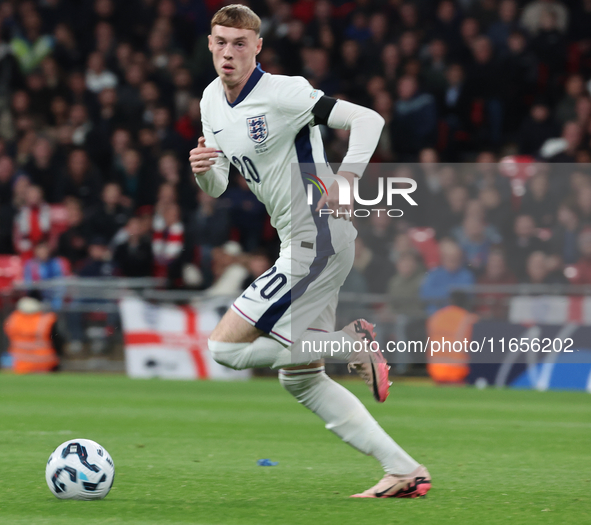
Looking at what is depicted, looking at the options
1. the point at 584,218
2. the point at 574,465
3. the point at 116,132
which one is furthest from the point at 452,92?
the point at 574,465

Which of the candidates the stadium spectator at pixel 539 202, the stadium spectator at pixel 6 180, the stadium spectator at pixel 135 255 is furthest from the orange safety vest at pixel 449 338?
the stadium spectator at pixel 6 180

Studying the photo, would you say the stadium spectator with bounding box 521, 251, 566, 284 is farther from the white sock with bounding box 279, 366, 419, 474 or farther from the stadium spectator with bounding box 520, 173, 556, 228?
the white sock with bounding box 279, 366, 419, 474

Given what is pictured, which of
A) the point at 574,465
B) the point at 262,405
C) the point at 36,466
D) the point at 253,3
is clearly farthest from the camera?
the point at 253,3

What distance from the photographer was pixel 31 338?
43.8ft

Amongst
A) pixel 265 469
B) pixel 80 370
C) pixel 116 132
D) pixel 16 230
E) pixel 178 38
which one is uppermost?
pixel 178 38

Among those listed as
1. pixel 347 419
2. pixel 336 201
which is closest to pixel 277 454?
pixel 347 419

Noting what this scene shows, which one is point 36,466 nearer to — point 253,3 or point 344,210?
point 344,210

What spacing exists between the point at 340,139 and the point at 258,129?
8.88 m

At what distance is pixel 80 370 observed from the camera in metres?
13.5

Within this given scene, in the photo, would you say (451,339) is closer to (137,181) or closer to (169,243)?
(169,243)

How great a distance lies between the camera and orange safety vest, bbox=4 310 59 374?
13281 mm

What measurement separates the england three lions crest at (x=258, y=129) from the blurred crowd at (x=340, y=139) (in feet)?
24.6

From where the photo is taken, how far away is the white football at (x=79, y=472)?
15.8 feet

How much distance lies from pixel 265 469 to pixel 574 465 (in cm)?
193
